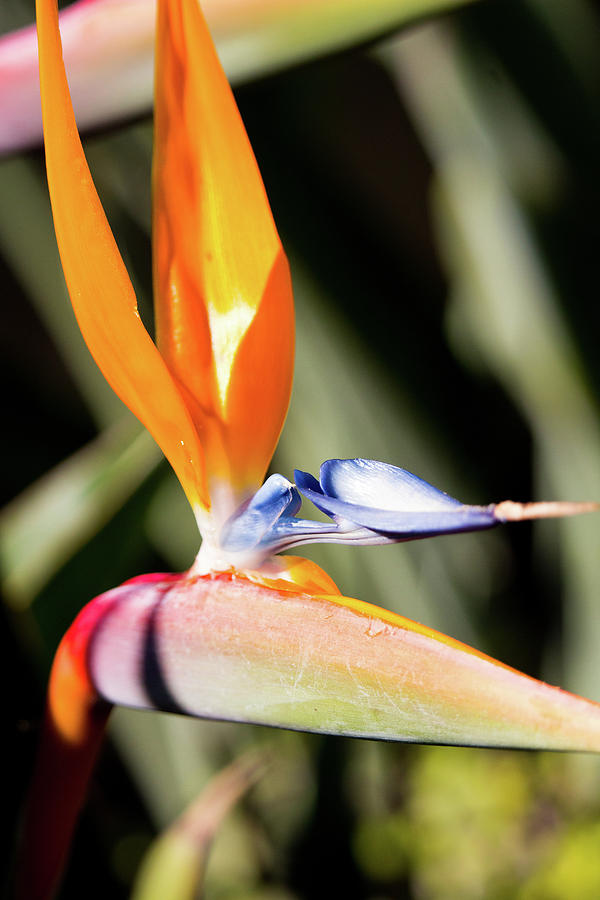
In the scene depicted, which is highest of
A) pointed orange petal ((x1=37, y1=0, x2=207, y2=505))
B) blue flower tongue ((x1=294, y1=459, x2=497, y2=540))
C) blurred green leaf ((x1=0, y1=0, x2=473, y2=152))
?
blurred green leaf ((x1=0, y1=0, x2=473, y2=152))

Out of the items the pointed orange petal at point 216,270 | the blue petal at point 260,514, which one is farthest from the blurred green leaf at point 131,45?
the blue petal at point 260,514

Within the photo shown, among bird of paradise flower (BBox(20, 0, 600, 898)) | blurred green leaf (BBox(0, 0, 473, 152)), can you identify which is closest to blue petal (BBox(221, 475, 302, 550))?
bird of paradise flower (BBox(20, 0, 600, 898))

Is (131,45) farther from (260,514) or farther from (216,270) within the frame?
(260,514)

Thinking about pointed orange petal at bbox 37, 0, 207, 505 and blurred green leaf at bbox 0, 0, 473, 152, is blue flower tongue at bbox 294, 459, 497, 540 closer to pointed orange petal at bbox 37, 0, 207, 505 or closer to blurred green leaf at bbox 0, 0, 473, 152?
pointed orange petal at bbox 37, 0, 207, 505

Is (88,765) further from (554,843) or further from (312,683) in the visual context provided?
(554,843)

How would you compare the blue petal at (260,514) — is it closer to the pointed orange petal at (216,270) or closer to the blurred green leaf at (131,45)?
the pointed orange petal at (216,270)

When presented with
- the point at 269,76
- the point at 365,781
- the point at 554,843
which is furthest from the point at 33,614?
the point at 554,843

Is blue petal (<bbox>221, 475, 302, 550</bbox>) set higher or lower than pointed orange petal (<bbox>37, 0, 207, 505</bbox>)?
lower
